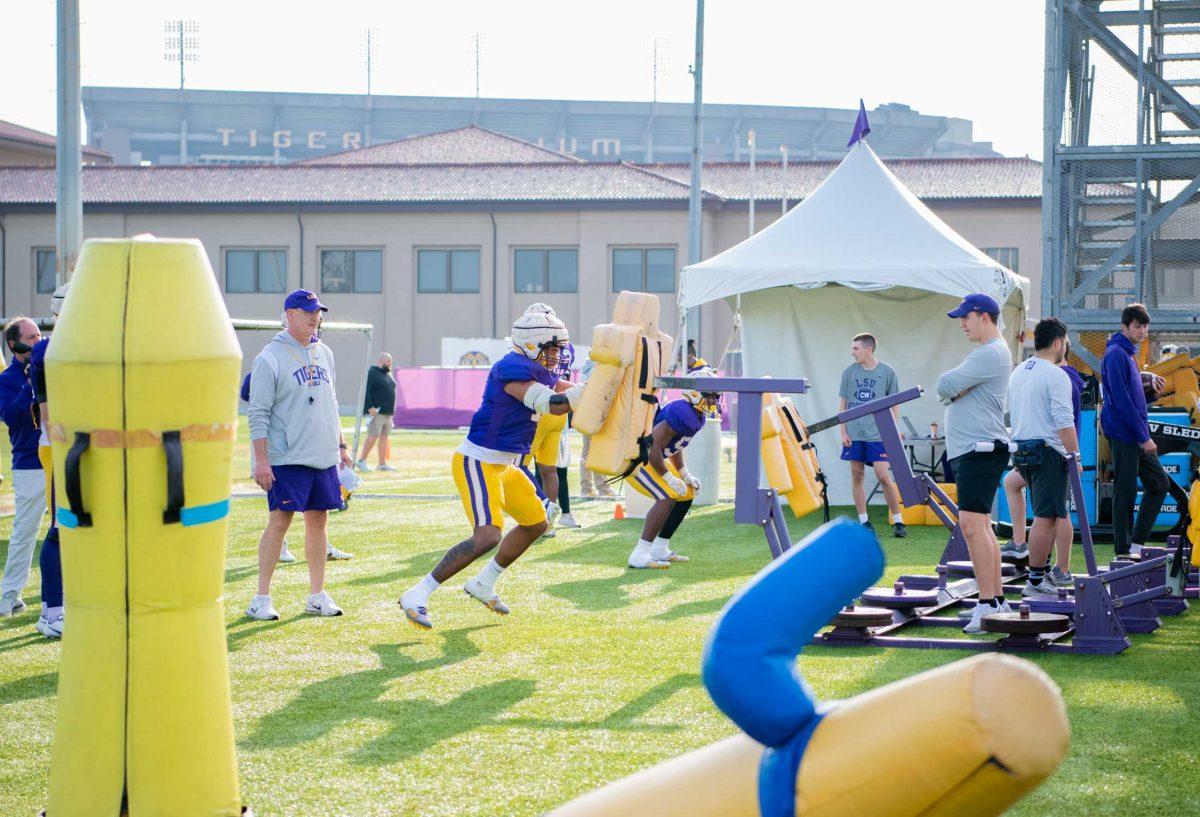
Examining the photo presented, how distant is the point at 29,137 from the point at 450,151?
18267mm

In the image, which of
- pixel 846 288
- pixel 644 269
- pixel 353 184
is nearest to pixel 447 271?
pixel 353 184

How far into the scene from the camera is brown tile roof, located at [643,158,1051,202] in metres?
46.5

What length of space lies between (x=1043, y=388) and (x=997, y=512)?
16.1ft

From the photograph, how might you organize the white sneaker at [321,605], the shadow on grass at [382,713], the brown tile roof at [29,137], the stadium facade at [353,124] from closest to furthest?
1. the shadow on grass at [382,713]
2. the white sneaker at [321,605]
3. the brown tile roof at [29,137]
4. the stadium facade at [353,124]

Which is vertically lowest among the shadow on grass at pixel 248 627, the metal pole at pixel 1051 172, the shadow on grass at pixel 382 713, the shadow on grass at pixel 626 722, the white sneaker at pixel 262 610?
the shadow on grass at pixel 248 627

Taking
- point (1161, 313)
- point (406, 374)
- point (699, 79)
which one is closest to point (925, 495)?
point (1161, 313)

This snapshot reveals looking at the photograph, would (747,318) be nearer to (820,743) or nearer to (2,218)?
(820,743)

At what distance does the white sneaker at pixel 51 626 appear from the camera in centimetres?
789

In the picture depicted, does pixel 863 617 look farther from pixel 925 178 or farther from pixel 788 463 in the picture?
pixel 925 178

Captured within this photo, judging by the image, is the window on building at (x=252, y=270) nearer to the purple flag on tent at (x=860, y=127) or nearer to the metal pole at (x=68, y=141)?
the metal pole at (x=68, y=141)

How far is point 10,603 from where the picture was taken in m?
8.80

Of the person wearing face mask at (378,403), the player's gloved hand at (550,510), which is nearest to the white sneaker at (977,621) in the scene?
the player's gloved hand at (550,510)

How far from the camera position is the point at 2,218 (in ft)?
166

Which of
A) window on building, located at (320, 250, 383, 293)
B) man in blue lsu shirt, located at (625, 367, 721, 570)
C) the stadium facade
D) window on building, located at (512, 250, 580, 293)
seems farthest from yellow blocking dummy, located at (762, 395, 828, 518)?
the stadium facade
